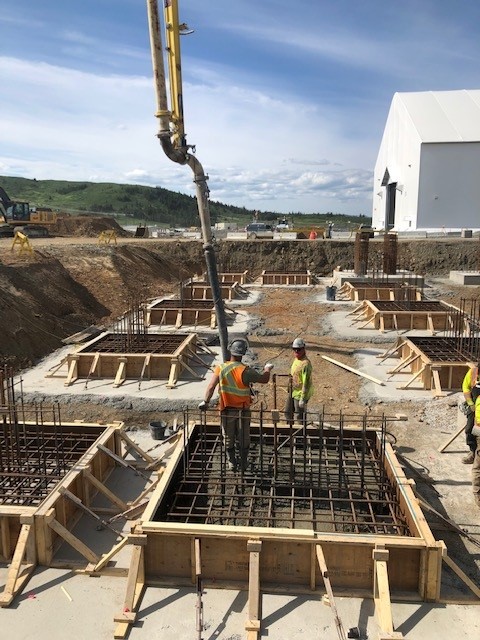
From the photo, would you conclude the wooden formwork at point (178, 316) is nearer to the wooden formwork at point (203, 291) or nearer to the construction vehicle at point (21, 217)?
the wooden formwork at point (203, 291)

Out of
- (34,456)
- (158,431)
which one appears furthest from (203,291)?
(34,456)

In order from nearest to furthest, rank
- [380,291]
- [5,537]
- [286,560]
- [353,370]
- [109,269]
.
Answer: [286,560], [5,537], [353,370], [380,291], [109,269]

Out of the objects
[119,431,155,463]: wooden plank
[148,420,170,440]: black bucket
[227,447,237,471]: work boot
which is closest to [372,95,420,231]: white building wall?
[148,420,170,440]: black bucket

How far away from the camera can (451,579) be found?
502 cm

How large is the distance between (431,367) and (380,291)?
10.8 m

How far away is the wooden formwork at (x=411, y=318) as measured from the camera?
15367 mm

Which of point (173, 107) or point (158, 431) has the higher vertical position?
point (173, 107)

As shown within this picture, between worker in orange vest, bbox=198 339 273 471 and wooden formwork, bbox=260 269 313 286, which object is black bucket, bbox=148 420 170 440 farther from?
wooden formwork, bbox=260 269 313 286

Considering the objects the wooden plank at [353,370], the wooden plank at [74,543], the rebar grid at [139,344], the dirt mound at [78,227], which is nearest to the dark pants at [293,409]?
the wooden plank at [74,543]

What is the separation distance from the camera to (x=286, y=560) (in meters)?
4.71

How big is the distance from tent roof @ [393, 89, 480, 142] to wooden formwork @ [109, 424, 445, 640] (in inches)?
1489

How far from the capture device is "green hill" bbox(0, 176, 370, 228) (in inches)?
3981

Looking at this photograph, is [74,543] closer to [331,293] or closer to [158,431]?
[158,431]

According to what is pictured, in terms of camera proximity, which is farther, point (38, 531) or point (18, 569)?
point (38, 531)
